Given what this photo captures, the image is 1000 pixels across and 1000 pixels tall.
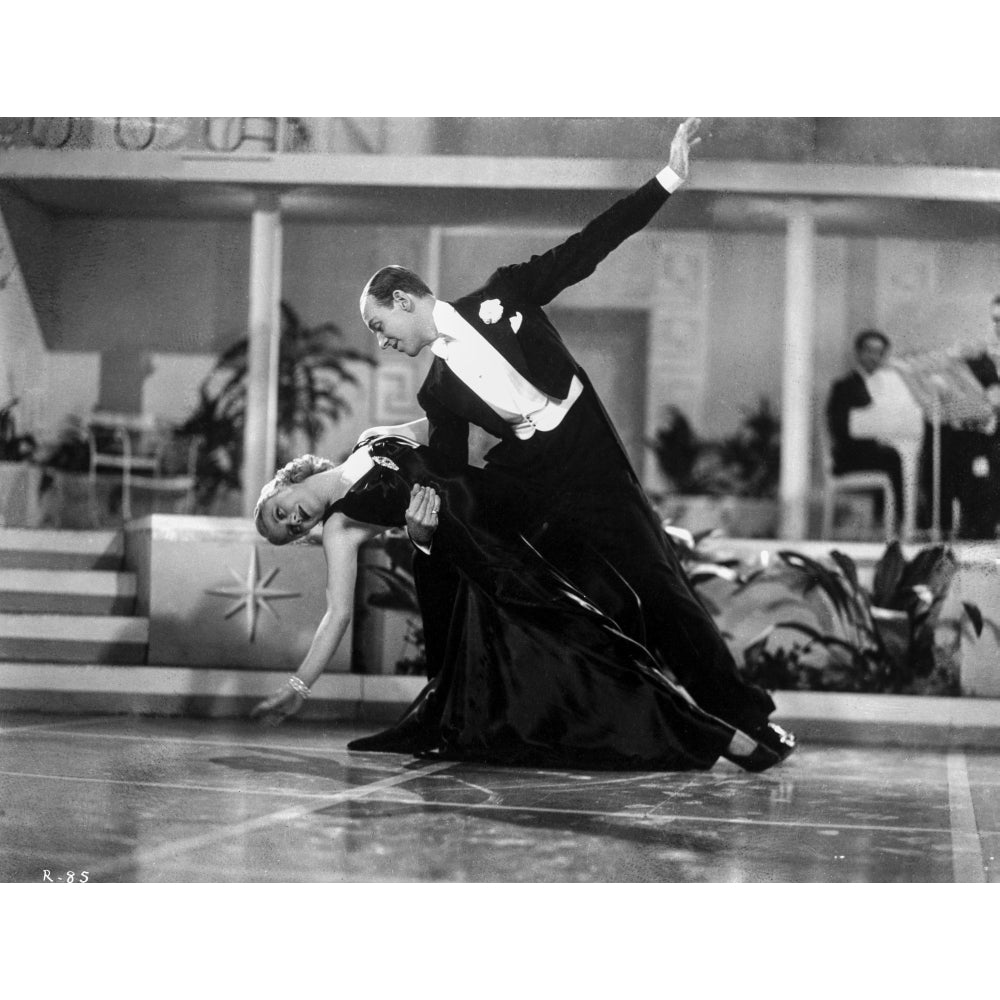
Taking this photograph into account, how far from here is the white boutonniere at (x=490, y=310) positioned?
3512 millimetres

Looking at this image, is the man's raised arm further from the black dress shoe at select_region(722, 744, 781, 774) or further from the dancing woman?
the black dress shoe at select_region(722, 744, 781, 774)

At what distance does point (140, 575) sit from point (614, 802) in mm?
1869

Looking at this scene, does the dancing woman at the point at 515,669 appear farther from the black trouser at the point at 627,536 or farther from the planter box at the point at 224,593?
the planter box at the point at 224,593

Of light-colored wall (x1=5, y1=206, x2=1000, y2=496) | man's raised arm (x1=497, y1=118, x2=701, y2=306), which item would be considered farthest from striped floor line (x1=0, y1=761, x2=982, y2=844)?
light-colored wall (x1=5, y1=206, x2=1000, y2=496)

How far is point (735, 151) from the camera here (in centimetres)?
382

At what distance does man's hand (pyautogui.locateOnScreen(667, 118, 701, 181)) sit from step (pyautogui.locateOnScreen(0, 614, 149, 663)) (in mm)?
2043

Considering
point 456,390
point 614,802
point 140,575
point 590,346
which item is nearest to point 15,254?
point 140,575

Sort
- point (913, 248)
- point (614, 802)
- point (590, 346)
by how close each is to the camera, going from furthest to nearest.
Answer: point (590, 346), point (913, 248), point (614, 802)

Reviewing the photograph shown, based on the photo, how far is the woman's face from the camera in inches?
140

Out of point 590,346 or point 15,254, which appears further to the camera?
point 590,346

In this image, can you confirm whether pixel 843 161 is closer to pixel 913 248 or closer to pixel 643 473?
pixel 913 248

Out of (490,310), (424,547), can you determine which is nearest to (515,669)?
(424,547)

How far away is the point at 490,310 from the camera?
11.5 feet

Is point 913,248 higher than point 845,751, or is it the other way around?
point 913,248
